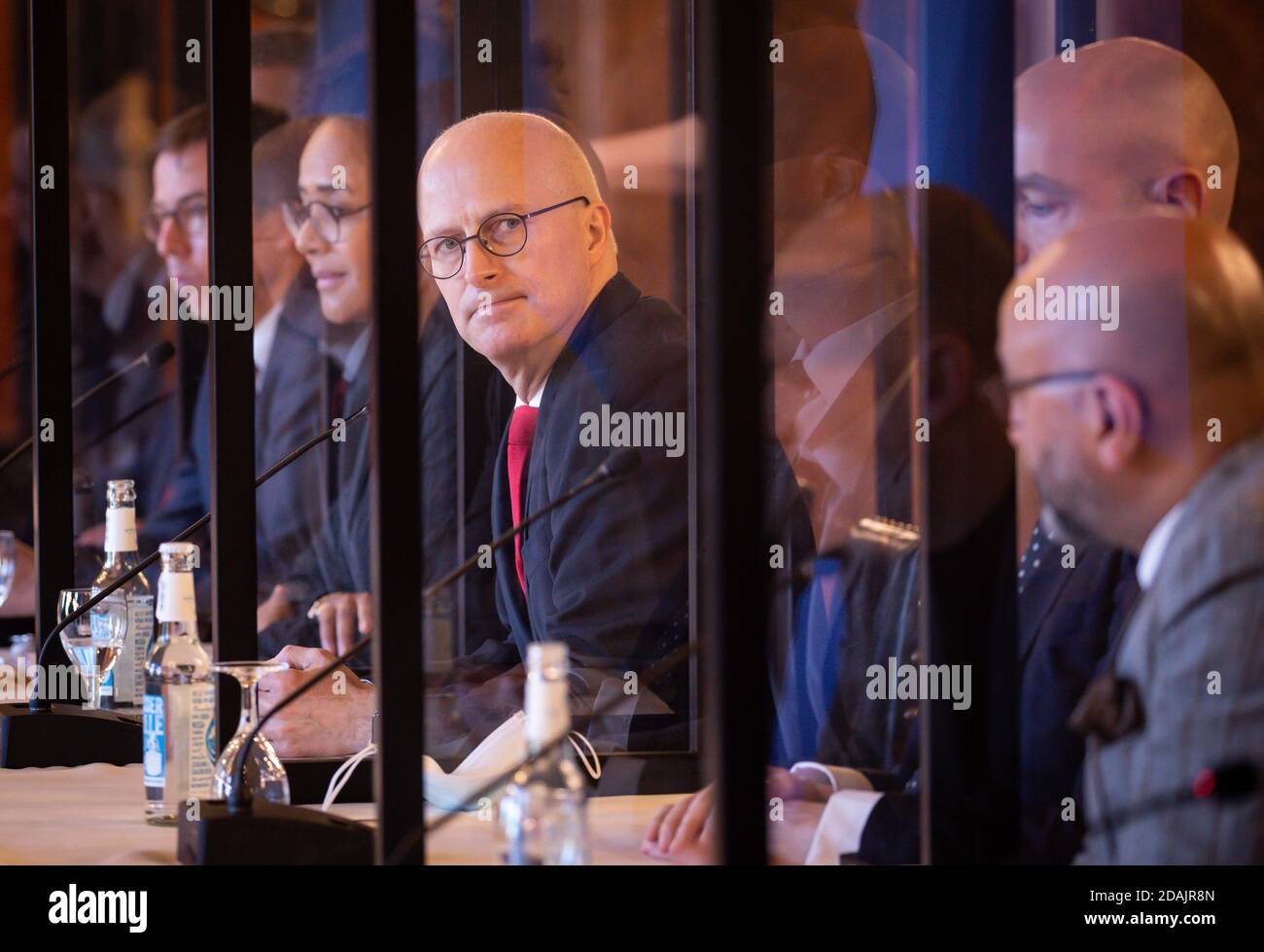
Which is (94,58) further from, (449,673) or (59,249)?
(449,673)

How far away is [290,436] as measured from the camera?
12.1 ft

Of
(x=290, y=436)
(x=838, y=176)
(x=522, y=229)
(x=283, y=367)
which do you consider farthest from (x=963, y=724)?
(x=283, y=367)

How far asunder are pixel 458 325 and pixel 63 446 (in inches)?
23.5

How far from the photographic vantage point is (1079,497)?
1683 millimetres

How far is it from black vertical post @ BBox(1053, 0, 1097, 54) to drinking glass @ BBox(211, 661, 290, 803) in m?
1.33

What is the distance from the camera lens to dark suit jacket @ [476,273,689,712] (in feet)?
6.73

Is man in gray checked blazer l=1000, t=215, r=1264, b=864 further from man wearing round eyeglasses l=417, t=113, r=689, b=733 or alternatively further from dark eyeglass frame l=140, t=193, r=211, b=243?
dark eyeglass frame l=140, t=193, r=211, b=243

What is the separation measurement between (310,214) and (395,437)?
8.46ft

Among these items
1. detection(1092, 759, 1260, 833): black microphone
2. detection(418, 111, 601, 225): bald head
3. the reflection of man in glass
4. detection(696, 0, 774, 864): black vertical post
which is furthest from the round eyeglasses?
detection(696, 0, 774, 864): black vertical post

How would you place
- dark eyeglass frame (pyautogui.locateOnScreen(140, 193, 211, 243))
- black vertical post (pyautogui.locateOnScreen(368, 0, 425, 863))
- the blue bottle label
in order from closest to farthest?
black vertical post (pyautogui.locateOnScreen(368, 0, 425, 863)) < the blue bottle label < dark eyeglass frame (pyautogui.locateOnScreen(140, 193, 211, 243))

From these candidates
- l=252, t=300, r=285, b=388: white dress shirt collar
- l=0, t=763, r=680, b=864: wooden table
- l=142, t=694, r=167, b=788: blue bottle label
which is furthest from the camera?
l=252, t=300, r=285, b=388: white dress shirt collar

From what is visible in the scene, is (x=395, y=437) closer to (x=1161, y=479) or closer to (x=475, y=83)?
(x=1161, y=479)

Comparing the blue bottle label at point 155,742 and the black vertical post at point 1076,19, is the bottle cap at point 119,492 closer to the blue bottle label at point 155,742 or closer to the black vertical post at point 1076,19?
the blue bottle label at point 155,742

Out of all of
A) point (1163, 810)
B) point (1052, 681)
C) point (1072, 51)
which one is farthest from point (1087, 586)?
point (1072, 51)
